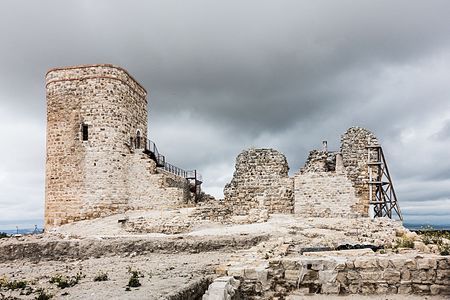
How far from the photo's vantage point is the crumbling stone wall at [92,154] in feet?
78.0

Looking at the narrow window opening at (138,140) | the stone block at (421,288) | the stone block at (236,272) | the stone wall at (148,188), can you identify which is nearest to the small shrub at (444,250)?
the stone block at (421,288)

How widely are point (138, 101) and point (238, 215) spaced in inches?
375

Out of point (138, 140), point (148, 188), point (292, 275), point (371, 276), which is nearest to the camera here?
point (371, 276)

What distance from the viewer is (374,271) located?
958 centimetres

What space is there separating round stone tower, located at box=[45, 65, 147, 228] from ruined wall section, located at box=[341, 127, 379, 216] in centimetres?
1208

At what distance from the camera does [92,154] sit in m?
24.0

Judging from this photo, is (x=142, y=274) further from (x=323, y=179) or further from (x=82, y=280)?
(x=323, y=179)

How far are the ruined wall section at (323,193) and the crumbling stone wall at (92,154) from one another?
665 cm

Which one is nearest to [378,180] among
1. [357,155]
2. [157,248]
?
[357,155]

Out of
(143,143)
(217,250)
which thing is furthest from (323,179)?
(143,143)

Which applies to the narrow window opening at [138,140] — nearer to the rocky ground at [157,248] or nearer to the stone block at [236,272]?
the rocky ground at [157,248]

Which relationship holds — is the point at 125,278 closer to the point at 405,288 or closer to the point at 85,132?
the point at 405,288

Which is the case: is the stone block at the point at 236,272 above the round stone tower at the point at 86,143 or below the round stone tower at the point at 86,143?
below

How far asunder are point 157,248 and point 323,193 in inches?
367
